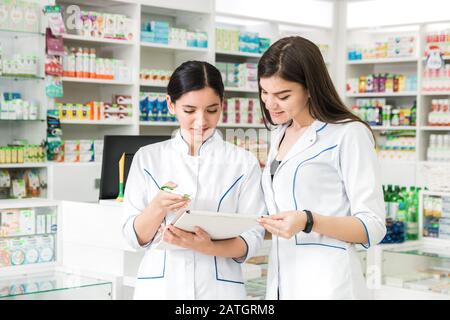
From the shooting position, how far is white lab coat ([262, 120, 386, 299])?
1.87 m

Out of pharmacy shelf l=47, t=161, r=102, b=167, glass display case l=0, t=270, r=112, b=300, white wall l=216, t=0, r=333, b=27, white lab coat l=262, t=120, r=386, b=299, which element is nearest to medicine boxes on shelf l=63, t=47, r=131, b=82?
pharmacy shelf l=47, t=161, r=102, b=167

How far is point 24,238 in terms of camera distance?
15.5 feet

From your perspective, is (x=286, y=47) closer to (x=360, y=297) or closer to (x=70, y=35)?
(x=360, y=297)

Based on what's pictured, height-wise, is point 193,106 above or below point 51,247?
above

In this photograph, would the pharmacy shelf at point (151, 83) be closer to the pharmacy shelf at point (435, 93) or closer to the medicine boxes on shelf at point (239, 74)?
the medicine boxes on shelf at point (239, 74)

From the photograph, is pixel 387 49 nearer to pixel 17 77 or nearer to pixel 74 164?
pixel 74 164

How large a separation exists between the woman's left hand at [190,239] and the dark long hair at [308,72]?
436 millimetres

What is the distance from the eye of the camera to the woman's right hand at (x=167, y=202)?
187 centimetres

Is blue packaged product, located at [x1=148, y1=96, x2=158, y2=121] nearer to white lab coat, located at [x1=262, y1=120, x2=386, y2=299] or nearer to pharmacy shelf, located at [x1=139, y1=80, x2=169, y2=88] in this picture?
pharmacy shelf, located at [x1=139, y1=80, x2=169, y2=88]

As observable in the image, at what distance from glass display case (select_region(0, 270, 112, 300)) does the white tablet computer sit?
746mm

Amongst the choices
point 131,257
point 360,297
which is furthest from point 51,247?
point 360,297

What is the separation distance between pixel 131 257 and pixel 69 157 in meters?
3.22

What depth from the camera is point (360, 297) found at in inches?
76.9

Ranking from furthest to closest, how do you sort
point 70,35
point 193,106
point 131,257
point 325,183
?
point 70,35 < point 131,257 < point 193,106 < point 325,183
